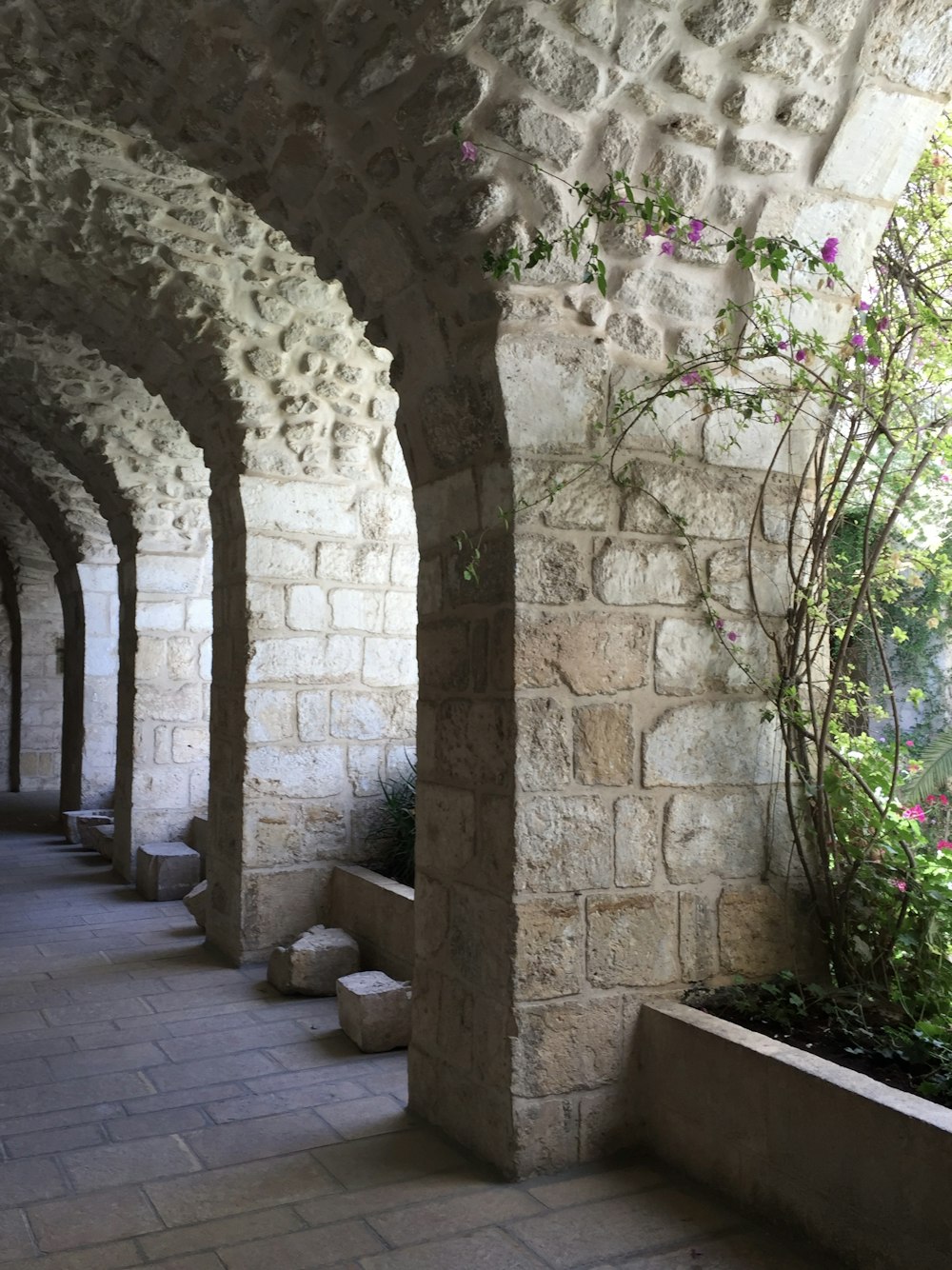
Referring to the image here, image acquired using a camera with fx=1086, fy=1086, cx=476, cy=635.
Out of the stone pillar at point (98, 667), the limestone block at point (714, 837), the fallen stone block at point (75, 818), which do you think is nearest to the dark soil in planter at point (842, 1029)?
the limestone block at point (714, 837)

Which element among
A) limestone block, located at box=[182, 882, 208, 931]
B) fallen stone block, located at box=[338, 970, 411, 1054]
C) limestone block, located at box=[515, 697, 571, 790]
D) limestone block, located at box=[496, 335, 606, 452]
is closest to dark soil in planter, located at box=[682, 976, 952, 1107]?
limestone block, located at box=[515, 697, 571, 790]

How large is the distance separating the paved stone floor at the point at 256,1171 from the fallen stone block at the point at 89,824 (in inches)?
145

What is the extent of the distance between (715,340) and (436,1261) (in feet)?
7.37

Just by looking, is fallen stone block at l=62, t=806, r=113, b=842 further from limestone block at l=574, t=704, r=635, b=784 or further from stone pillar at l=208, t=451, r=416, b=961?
limestone block at l=574, t=704, r=635, b=784

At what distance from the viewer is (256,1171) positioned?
2701 millimetres

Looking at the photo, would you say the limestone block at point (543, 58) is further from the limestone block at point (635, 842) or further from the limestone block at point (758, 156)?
the limestone block at point (635, 842)

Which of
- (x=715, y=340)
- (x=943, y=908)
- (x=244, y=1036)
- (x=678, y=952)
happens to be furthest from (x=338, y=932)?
(x=715, y=340)

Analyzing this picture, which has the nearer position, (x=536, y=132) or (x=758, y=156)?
(x=536, y=132)

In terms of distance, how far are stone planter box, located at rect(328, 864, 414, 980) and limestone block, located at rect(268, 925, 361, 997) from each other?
0.11m

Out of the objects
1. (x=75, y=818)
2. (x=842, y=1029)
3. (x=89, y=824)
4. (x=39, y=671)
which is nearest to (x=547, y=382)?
(x=842, y=1029)

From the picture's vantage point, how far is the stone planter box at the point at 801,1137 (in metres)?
2.00

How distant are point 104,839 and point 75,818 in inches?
29.6

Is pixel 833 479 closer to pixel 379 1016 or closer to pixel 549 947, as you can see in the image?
pixel 549 947

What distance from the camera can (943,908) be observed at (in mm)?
2672
